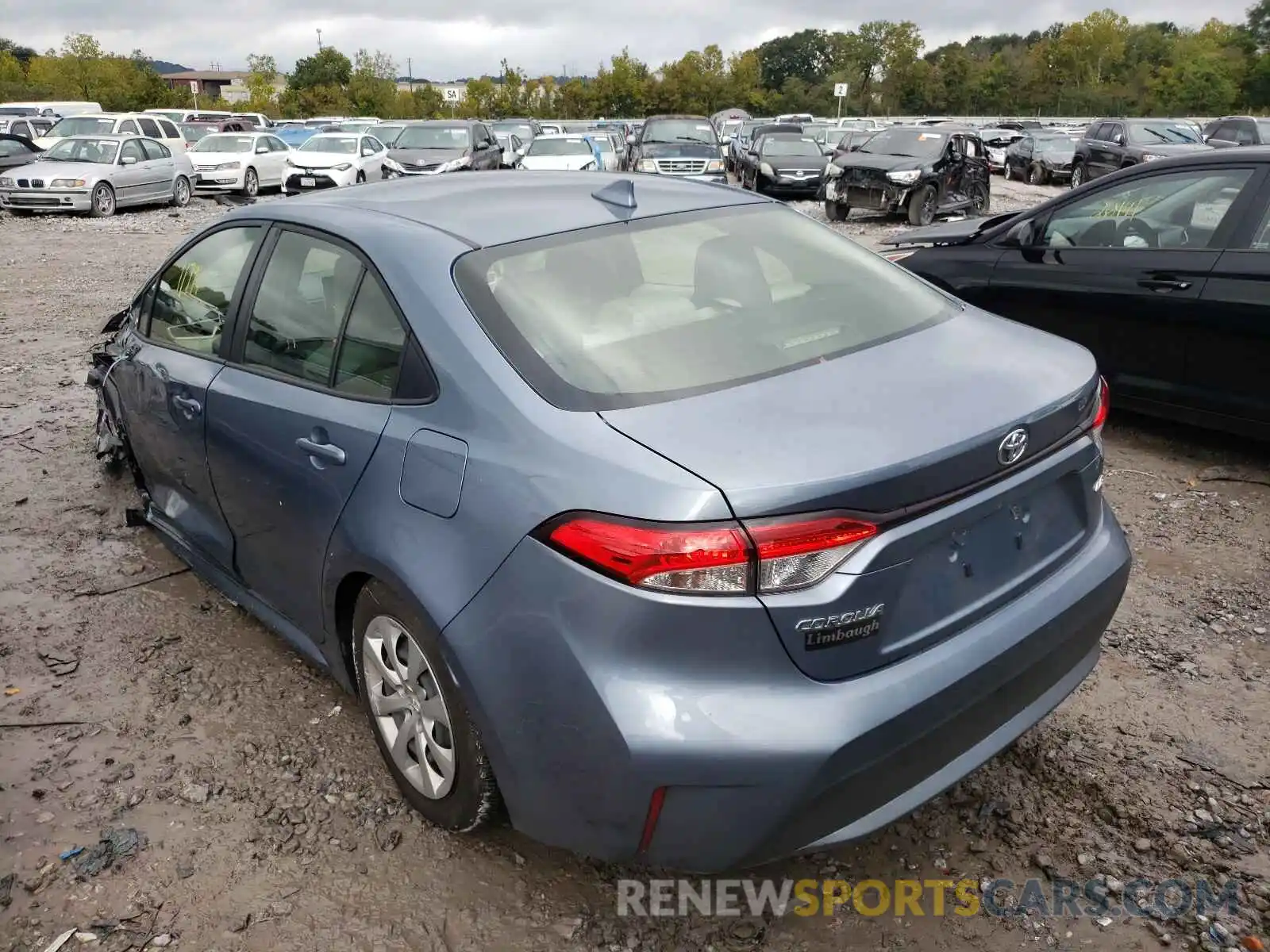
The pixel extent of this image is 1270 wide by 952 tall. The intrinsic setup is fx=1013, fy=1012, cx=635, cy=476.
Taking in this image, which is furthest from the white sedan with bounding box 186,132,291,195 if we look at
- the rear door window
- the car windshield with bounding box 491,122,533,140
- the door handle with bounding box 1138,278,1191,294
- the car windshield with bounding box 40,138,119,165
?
the rear door window

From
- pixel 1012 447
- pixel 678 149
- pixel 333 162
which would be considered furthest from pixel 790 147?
pixel 1012 447

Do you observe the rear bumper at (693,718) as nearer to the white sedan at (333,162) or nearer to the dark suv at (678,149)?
the dark suv at (678,149)

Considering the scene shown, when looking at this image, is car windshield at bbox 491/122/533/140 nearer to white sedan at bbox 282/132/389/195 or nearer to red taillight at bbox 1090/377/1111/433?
white sedan at bbox 282/132/389/195

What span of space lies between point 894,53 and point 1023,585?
96.7 meters

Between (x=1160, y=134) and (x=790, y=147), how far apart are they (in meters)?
8.83

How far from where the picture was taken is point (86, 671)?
3643 mm

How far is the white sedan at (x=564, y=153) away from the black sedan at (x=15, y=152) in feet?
34.8

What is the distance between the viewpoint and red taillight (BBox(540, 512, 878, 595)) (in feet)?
6.43

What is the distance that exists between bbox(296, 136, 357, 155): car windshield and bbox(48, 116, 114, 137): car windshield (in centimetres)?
424

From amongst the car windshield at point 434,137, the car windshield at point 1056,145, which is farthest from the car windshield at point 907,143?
the car windshield at point 1056,145

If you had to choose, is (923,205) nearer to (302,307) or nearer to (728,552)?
(302,307)

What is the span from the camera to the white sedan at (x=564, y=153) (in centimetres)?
2002

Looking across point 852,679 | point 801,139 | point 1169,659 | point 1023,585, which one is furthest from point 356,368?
point 801,139

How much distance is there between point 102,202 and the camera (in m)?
19.1
